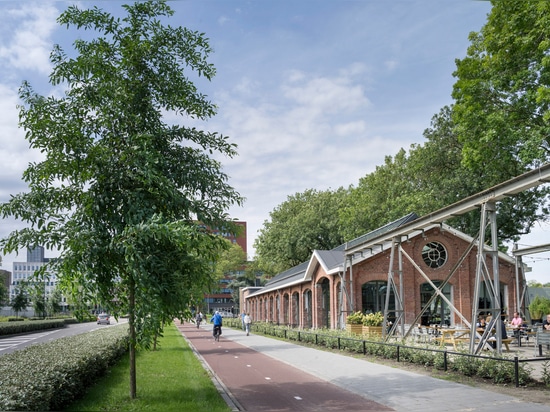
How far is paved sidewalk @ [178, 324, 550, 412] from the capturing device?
10.0 metres

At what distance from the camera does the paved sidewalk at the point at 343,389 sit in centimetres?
1000

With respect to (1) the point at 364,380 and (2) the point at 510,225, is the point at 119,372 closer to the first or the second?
(1) the point at 364,380

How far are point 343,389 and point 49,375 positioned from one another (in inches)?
239

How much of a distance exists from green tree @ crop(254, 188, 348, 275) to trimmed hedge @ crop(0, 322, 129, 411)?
42.0 m

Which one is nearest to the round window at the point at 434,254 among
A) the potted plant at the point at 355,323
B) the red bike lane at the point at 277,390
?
the potted plant at the point at 355,323

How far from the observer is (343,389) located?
1205 cm

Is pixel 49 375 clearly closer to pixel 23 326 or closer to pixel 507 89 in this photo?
pixel 507 89

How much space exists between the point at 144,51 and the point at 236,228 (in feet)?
13.0

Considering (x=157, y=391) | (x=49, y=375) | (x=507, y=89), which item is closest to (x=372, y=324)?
(x=507, y=89)

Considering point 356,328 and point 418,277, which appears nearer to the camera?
point 356,328

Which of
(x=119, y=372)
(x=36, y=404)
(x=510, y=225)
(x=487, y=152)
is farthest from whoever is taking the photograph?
(x=510, y=225)

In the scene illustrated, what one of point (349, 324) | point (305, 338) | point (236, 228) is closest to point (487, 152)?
point (349, 324)

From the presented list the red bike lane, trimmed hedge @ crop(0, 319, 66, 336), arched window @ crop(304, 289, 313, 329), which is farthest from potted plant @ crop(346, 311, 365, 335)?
trimmed hedge @ crop(0, 319, 66, 336)

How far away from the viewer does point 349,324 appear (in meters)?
25.3
